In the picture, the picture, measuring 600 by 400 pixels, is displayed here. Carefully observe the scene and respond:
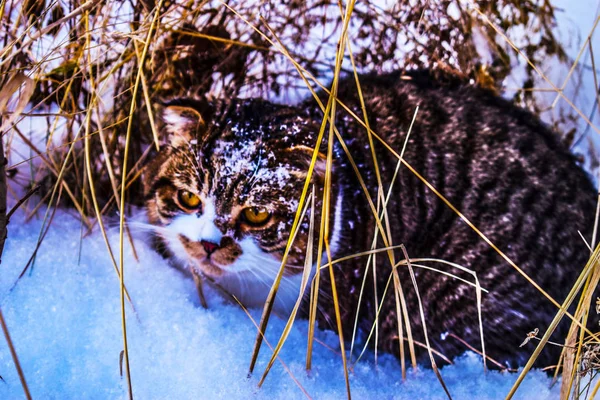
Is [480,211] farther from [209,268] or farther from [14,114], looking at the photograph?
[14,114]

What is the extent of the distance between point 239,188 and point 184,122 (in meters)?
0.27

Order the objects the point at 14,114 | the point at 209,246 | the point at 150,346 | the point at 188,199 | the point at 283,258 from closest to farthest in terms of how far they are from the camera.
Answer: the point at 14,114 < the point at 283,258 < the point at 150,346 < the point at 209,246 < the point at 188,199

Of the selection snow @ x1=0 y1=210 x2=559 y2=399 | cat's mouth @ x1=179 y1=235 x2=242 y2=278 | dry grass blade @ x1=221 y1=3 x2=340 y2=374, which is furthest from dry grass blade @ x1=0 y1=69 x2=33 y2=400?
cat's mouth @ x1=179 y1=235 x2=242 y2=278

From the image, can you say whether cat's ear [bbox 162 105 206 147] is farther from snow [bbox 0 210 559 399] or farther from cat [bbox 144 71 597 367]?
snow [bbox 0 210 559 399]

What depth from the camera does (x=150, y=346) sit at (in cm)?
133

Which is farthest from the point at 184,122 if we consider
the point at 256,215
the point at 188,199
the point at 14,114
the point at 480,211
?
the point at 480,211

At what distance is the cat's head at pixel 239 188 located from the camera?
1.50 metres

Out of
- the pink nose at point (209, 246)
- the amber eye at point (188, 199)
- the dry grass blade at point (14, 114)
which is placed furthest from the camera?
the amber eye at point (188, 199)

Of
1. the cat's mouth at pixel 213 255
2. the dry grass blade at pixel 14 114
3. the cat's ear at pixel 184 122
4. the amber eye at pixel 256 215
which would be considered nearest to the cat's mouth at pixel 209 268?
the cat's mouth at pixel 213 255

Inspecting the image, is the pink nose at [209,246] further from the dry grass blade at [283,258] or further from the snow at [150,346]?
the dry grass blade at [283,258]

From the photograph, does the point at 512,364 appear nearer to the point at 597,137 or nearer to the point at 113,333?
the point at 113,333

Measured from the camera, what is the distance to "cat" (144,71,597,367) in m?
1.52

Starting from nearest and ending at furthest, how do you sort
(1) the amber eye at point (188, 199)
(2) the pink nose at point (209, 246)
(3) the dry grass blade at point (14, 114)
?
(3) the dry grass blade at point (14, 114)
(2) the pink nose at point (209, 246)
(1) the amber eye at point (188, 199)

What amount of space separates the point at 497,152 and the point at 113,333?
1.18 m
